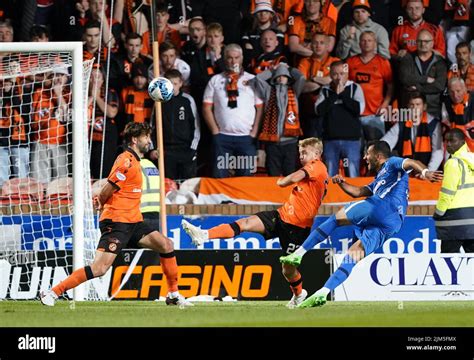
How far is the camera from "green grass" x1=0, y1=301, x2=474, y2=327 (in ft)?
35.2

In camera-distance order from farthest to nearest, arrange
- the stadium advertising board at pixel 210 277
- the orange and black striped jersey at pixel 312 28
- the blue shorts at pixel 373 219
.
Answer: the orange and black striped jersey at pixel 312 28 → the stadium advertising board at pixel 210 277 → the blue shorts at pixel 373 219

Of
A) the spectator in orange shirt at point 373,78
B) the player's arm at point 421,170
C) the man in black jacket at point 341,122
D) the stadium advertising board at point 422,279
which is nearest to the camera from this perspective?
the player's arm at point 421,170

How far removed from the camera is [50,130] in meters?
17.1

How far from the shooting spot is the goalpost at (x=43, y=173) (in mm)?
14406

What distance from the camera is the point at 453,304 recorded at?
1329 centimetres

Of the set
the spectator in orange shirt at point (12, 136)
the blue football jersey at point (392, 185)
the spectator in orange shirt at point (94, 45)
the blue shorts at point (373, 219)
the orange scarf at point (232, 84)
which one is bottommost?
the blue shorts at point (373, 219)

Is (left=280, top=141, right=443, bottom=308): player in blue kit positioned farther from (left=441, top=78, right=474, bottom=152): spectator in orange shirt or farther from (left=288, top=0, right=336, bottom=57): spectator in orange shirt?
(left=288, top=0, right=336, bottom=57): spectator in orange shirt

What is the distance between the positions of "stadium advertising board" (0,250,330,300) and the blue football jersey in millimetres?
1879

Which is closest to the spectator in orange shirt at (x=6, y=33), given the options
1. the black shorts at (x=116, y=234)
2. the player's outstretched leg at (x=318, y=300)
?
the black shorts at (x=116, y=234)

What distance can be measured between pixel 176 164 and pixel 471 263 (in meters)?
4.41

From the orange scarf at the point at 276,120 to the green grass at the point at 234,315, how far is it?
4250mm

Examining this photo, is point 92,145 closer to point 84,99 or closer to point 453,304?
point 84,99

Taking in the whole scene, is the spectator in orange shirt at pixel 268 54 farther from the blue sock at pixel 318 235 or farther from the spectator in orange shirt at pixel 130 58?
the blue sock at pixel 318 235
